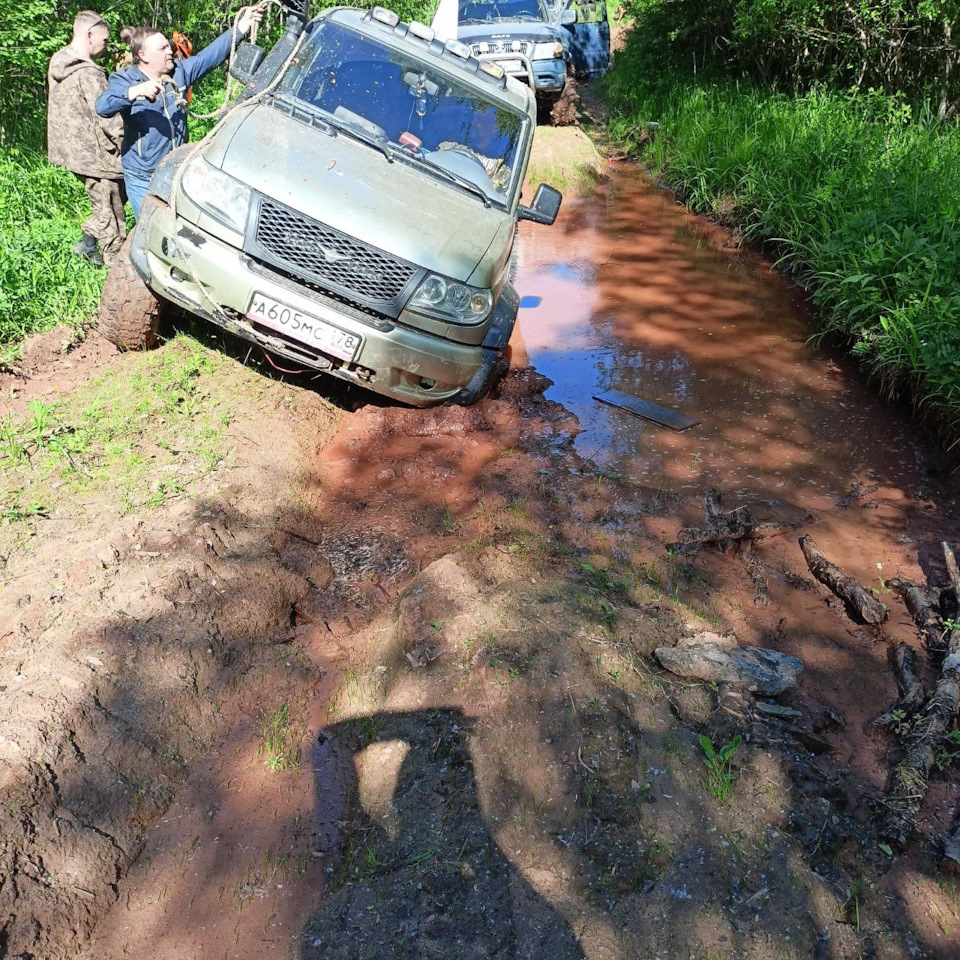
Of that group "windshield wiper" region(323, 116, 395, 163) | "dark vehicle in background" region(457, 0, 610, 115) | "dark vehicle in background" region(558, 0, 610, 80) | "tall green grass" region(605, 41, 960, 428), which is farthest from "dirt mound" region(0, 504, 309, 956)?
"dark vehicle in background" region(558, 0, 610, 80)

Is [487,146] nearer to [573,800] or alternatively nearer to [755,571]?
[755,571]

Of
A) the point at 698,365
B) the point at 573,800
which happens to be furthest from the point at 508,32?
the point at 573,800

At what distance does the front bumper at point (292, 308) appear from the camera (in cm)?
409

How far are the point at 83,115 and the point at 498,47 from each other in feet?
24.2

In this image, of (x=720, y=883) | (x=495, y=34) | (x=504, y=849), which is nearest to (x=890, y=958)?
(x=720, y=883)

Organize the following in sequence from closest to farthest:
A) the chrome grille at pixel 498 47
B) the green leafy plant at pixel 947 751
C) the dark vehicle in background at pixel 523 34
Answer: the green leafy plant at pixel 947 751 → the chrome grille at pixel 498 47 → the dark vehicle in background at pixel 523 34

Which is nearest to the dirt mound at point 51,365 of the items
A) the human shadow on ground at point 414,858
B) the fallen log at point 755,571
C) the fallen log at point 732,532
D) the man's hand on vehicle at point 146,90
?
the man's hand on vehicle at point 146,90

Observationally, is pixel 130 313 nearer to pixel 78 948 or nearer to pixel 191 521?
pixel 191 521

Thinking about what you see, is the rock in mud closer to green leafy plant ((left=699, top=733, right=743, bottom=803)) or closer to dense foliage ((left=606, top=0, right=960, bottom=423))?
green leafy plant ((left=699, top=733, right=743, bottom=803))

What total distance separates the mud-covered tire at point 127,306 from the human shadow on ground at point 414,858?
2929 mm

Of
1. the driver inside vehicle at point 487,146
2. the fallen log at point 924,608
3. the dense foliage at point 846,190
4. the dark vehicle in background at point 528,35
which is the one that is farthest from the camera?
the dark vehicle in background at point 528,35

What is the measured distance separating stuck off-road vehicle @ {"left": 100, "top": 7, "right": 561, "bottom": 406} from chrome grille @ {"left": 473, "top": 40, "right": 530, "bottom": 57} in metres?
6.85

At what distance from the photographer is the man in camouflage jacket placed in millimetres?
5484

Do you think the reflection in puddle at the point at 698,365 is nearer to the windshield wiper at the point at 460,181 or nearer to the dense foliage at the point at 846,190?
the dense foliage at the point at 846,190
